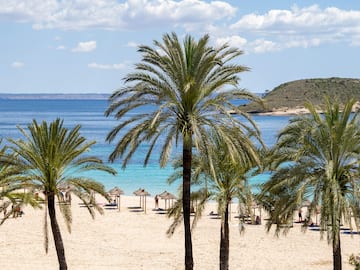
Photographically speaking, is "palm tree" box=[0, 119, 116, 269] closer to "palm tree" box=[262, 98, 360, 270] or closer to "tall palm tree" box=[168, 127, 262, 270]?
"tall palm tree" box=[168, 127, 262, 270]

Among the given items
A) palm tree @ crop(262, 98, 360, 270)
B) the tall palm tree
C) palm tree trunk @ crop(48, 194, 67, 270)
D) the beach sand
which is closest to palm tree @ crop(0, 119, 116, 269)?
palm tree trunk @ crop(48, 194, 67, 270)

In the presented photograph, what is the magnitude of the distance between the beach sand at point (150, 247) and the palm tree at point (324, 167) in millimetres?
8973

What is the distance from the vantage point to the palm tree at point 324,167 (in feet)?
68.8

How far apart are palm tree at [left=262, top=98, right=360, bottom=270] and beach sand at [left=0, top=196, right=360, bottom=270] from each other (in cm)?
897

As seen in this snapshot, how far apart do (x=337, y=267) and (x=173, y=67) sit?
8276mm

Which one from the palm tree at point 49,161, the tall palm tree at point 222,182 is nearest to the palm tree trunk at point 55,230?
the palm tree at point 49,161

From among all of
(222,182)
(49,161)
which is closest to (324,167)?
(222,182)

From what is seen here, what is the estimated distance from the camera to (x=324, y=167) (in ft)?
71.8

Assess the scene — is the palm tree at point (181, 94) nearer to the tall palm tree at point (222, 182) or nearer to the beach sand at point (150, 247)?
the tall palm tree at point (222, 182)

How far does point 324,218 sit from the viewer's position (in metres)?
21.0

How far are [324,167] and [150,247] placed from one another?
15250 millimetres

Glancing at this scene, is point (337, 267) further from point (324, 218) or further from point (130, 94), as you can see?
point (130, 94)

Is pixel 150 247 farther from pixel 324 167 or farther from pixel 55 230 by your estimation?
pixel 324 167

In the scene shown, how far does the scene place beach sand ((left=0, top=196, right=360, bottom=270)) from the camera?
102 feet
